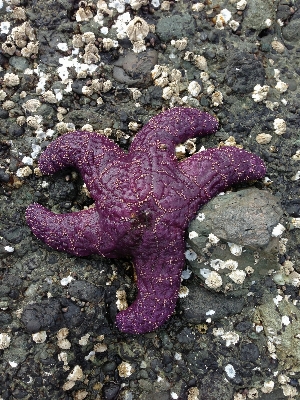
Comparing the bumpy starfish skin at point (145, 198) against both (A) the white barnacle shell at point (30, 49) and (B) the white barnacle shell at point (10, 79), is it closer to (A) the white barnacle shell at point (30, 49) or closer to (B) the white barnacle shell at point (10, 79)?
(B) the white barnacle shell at point (10, 79)

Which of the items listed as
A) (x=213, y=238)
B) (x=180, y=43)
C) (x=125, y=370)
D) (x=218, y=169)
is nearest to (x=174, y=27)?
(x=180, y=43)

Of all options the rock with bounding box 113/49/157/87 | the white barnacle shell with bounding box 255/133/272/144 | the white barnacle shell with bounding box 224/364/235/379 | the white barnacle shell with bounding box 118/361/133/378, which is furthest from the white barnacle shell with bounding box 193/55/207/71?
the white barnacle shell with bounding box 118/361/133/378

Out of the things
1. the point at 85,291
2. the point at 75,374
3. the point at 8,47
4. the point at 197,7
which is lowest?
the point at 75,374

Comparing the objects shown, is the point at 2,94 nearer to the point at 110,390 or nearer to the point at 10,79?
the point at 10,79

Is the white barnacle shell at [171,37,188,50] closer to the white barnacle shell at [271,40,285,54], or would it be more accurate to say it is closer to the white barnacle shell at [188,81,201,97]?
the white barnacle shell at [188,81,201,97]

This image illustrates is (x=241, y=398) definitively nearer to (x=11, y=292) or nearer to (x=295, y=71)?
(x=11, y=292)

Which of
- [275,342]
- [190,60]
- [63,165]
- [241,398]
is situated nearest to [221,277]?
[275,342]

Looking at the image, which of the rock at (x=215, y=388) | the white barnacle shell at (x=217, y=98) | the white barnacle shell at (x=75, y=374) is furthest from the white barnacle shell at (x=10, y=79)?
the rock at (x=215, y=388)

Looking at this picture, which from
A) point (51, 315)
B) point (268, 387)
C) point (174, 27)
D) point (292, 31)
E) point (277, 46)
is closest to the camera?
point (51, 315)

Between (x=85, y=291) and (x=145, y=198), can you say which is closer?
(x=145, y=198)
